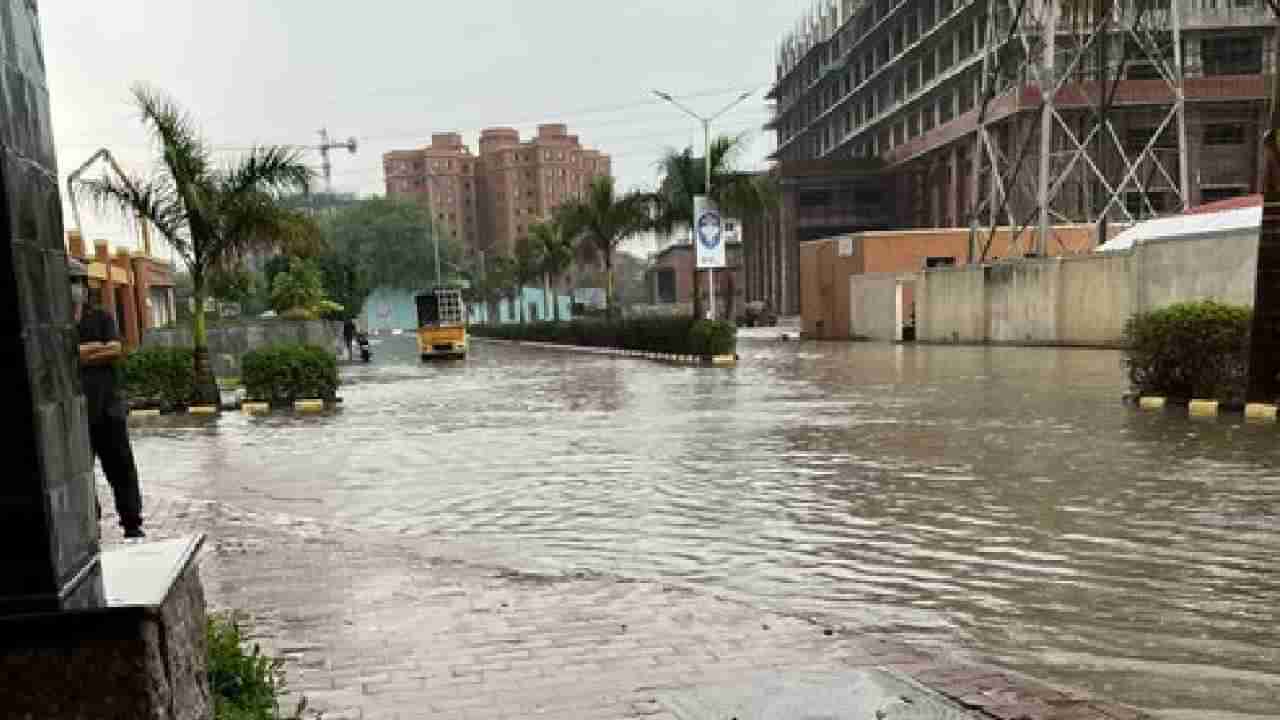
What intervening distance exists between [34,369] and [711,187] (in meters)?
31.2

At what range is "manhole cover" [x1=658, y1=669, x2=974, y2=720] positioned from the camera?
13.0 ft

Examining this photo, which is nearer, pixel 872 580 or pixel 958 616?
pixel 958 616

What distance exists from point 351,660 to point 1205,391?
479 inches

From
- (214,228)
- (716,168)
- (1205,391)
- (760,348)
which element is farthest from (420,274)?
(1205,391)

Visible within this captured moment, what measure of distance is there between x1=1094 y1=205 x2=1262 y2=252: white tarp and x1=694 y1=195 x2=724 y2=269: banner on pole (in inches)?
415

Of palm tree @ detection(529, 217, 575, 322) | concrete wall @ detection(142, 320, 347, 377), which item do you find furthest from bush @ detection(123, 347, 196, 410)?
palm tree @ detection(529, 217, 575, 322)

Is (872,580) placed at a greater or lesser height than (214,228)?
lesser

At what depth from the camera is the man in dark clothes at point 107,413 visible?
767 centimetres

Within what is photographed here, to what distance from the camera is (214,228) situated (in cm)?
1908

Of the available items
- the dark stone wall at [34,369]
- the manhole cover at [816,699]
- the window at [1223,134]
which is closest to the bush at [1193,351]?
the manhole cover at [816,699]

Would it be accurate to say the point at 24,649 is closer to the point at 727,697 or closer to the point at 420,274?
the point at 727,697

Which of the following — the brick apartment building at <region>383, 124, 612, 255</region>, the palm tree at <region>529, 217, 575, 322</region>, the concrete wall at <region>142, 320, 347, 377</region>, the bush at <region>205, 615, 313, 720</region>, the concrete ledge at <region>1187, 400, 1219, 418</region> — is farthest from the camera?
the brick apartment building at <region>383, 124, 612, 255</region>

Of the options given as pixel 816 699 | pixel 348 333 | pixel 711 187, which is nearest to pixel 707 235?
pixel 711 187

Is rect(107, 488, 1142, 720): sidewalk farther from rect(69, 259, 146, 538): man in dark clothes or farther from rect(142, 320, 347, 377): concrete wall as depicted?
rect(142, 320, 347, 377): concrete wall
